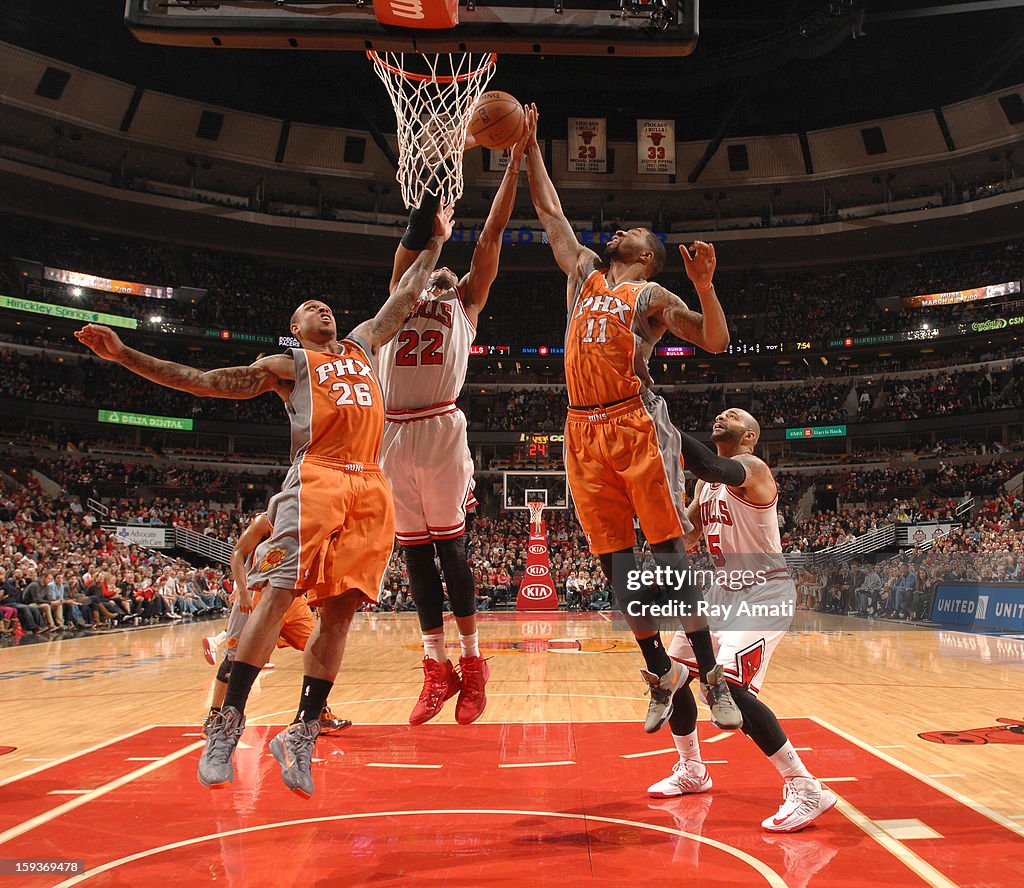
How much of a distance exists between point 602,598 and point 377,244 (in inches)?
703

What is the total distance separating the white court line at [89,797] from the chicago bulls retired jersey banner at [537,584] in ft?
53.1

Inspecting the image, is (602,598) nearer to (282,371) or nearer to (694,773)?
(694,773)

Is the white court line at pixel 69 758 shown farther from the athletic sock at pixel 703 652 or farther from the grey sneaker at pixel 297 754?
the athletic sock at pixel 703 652

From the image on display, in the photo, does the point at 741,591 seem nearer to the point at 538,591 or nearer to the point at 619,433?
the point at 619,433

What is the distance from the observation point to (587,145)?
31.5m

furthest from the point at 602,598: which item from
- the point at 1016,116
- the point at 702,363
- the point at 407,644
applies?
the point at 1016,116

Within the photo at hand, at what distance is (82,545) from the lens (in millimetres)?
21500

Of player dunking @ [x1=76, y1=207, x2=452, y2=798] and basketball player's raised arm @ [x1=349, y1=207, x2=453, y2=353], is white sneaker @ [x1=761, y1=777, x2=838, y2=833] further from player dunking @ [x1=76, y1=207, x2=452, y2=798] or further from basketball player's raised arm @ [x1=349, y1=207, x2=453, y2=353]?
basketball player's raised arm @ [x1=349, y1=207, x2=453, y2=353]

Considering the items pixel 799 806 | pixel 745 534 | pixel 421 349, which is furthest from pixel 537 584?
pixel 799 806

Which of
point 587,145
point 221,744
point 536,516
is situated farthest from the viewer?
point 587,145

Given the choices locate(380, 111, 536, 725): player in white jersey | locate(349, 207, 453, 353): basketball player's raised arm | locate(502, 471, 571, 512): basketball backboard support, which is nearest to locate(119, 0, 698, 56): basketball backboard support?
locate(380, 111, 536, 725): player in white jersey

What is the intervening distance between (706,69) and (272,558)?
29.2m

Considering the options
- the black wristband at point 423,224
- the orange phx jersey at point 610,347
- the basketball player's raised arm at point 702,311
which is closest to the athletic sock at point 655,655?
the orange phx jersey at point 610,347

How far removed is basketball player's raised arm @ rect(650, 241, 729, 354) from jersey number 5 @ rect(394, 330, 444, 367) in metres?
1.32
